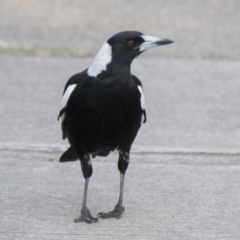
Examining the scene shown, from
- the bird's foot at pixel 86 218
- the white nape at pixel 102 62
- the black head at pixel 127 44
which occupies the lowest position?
the bird's foot at pixel 86 218

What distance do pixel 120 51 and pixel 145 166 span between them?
142 cm

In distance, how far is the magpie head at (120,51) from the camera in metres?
4.16

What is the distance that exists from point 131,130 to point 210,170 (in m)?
1.27

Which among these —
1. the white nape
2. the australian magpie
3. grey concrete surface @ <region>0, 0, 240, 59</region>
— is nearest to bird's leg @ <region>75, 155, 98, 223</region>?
the australian magpie

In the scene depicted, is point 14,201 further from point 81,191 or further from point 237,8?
point 237,8

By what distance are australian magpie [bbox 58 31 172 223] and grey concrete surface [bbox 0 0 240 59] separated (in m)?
4.81

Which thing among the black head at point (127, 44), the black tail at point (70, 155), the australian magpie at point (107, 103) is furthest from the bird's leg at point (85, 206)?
the black head at point (127, 44)

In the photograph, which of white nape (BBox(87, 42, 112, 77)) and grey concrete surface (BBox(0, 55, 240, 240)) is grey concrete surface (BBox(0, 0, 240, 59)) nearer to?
grey concrete surface (BBox(0, 55, 240, 240))

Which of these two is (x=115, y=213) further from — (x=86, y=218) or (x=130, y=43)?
(x=130, y=43)

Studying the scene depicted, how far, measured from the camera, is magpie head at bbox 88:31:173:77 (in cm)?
416

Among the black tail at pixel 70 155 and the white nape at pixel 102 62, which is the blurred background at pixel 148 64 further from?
Result: the white nape at pixel 102 62

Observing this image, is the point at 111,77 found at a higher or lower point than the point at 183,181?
higher

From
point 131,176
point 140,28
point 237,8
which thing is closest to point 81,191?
point 131,176

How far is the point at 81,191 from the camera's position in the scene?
484 centimetres
